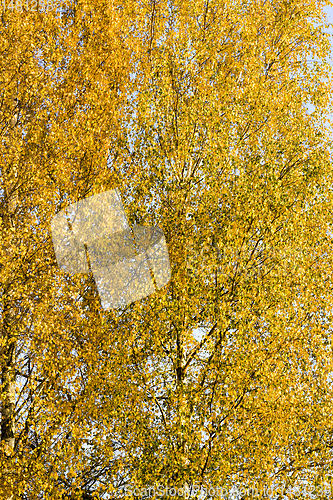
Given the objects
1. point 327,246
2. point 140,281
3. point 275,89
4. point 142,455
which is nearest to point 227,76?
point 275,89

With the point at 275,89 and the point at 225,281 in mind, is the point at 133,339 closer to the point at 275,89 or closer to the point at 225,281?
the point at 225,281

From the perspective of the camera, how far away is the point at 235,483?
29.1 ft

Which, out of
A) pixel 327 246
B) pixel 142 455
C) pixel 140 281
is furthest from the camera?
pixel 327 246

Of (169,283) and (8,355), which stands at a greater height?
(169,283)

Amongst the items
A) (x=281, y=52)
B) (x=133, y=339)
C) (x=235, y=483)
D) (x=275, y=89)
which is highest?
(x=281, y=52)

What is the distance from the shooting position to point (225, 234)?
379 inches

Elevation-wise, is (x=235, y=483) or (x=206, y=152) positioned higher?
(x=206, y=152)

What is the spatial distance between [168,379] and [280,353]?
242 centimetres

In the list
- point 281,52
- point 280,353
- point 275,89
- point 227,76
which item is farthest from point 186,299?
point 281,52

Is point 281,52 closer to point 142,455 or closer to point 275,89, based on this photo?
point 275,89

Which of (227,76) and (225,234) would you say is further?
(227,76)

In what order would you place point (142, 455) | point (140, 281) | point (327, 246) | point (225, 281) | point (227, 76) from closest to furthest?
1. point (142, 455)
2. point (225, 281)
3. point (140, 281)
4. point (327, 246)
5. point (227, 76)

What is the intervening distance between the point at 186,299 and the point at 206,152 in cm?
373

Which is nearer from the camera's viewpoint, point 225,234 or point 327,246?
point 225,234
